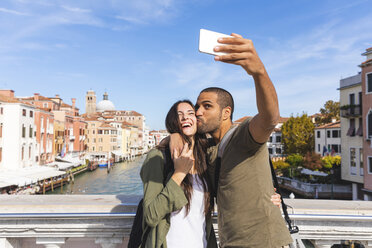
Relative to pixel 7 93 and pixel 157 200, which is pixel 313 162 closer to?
pixel 157 200

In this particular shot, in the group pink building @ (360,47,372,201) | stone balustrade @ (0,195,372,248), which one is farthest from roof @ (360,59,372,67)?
stone balustrade @ (0,195,372,248)

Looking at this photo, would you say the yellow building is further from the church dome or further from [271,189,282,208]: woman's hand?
the church dome

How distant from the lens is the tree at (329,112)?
137ft

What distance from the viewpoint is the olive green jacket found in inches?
58.9

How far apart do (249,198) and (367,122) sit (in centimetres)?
1892

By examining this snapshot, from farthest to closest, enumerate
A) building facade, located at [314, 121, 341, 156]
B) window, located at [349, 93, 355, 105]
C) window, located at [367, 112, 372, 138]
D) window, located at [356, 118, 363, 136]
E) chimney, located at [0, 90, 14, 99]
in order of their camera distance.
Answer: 1. building facade, located at [314, 121, 341, 156]
2. chimney, located at [0, 90, 14, 99]
3. window, located at [349, 93, 355, 105]
4. window, located at [356, 118, 363, 136]
5. window, located at [367, 112, 372, 138]

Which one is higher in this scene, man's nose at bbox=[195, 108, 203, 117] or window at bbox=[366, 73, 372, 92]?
window at bbox=[366, 73, 372, 92]

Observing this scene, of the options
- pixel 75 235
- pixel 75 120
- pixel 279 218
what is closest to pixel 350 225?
pixel 279 218

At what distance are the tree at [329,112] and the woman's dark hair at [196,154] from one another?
43.9 meters

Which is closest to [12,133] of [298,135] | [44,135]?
[44,135]

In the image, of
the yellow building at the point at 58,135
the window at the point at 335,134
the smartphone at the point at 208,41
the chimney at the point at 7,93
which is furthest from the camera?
the yellow building at the point at 58,135

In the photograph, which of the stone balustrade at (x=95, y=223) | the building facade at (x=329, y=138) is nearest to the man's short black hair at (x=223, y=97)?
the stone balustrade at (x=95, y=223)

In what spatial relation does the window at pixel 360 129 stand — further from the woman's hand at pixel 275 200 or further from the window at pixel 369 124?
the woman's hand at pixel 275 200

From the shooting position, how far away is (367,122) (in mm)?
17250
